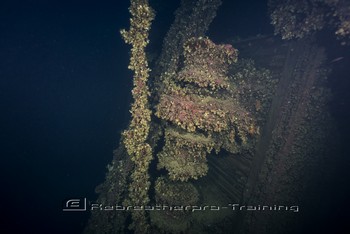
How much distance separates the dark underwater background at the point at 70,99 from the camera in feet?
15.2

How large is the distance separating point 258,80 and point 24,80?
5.93 metres

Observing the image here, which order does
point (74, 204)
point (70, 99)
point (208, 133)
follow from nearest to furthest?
1. point (208, 133)
2. point (70, 99)
3. point (74, 204)

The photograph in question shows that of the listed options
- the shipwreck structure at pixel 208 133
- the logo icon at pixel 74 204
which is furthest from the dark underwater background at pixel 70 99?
the shipwreck structure at pixel 208 133

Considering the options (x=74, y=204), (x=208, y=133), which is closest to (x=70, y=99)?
(x=74, y=204)

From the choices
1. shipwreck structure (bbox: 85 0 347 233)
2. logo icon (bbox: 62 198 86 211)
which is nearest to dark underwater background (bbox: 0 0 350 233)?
logo icon (bbox: 62 198 86 211)

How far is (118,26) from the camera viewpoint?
7203 millimetres

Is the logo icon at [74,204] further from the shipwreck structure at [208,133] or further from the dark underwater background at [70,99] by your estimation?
the shipwreck structure at [208,133]

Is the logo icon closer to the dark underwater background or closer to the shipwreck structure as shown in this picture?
the dark underwater background

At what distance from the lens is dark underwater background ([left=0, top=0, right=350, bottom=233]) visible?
463 cm

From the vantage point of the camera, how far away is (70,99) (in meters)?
7.78

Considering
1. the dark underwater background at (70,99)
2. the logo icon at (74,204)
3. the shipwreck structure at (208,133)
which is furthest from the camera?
the logo icon at (74,204)

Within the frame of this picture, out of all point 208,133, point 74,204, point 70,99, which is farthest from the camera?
point 74,204

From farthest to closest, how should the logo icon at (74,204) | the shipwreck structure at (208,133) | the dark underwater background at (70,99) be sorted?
the logo icon at (74,204) < the dark underwater background at (70,99) < the shipwreck structure at (208,133)

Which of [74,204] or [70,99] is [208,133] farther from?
[74,204]
